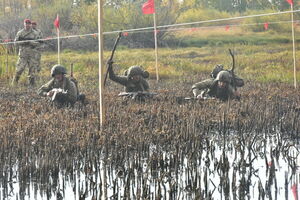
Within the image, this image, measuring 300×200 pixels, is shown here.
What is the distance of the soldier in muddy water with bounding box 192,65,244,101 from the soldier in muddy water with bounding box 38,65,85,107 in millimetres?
2369

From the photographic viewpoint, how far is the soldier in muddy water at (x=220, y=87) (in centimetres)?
1207

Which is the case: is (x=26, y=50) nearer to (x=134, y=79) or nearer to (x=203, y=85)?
(x=134, y=79)

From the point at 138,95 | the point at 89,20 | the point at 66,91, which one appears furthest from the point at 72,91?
the point at 89,20

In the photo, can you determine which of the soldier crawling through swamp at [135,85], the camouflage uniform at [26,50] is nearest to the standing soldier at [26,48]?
the camouflage uniform at [26,50]

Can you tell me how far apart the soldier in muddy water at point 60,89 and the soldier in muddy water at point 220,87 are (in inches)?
93.3

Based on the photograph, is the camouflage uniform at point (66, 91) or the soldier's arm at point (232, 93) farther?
the soldier's arm at point (232, 93)

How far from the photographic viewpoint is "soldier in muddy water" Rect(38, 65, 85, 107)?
11492 mm

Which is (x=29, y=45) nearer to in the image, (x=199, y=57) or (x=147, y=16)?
(x=199, y=57)

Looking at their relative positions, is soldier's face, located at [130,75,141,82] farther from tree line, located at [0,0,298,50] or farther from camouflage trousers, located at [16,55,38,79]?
tree line, located at [0,0,298,50]

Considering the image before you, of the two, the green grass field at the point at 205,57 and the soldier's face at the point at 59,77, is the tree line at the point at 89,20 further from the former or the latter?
the soldier's face at the point at 59,77

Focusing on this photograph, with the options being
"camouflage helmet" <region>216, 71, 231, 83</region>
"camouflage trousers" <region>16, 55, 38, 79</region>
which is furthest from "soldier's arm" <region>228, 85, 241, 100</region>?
"camouflage trousers" <region>16, 55, 38, 79</region>

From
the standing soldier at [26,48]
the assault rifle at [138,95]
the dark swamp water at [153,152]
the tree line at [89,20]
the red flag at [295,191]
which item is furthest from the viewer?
the tree line at [89,20]

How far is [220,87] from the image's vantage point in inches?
484

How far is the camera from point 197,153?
7426 millimetres
